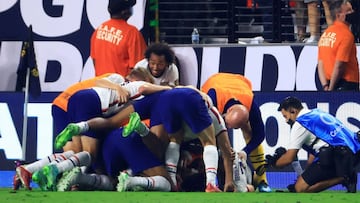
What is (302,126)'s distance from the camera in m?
14.1

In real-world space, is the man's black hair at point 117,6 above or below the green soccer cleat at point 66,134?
above

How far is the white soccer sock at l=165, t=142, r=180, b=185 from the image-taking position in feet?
41.7

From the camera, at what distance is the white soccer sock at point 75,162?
41.6 ft

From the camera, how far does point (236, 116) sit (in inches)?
523

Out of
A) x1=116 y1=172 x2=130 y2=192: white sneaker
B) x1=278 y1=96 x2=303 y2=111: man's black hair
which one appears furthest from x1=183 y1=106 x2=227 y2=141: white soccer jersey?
x1=278 y1=96 x2=303 y2=111: man's black hair

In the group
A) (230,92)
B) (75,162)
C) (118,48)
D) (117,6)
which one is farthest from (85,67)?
(75,162)

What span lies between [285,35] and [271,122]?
5.06ft

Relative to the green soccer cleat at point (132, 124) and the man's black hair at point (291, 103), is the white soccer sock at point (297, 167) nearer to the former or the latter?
the man's black hair at point (291, 103)

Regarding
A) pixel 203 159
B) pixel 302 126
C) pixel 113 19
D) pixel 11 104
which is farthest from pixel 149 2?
pixel 203 159

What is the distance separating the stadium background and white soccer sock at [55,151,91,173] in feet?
9.86

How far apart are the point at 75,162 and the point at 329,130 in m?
2.71

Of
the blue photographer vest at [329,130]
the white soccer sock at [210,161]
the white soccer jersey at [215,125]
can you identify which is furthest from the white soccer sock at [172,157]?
the blue photographer vest at [329,130]

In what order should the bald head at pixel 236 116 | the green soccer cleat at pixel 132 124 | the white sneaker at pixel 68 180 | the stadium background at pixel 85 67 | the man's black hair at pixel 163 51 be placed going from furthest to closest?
the stadium background at pixel 85 67 < the man's black hair at pixel 163 51 < the bald head at pixel 236 116 < the white sneaker at pixel 68 180 < the green soccer cleat at pixel 132 124

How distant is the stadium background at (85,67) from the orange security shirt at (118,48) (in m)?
0.51
